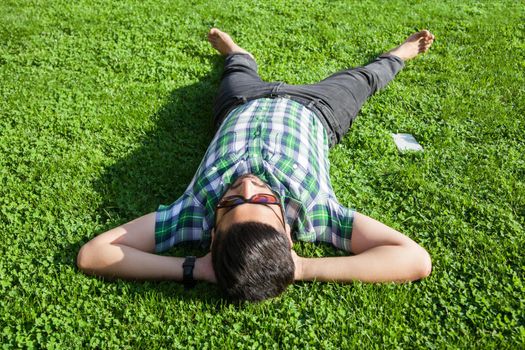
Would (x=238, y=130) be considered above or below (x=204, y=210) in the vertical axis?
above

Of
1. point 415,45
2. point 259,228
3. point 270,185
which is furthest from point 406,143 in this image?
point 259,228

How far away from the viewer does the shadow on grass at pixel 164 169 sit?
4156 mm

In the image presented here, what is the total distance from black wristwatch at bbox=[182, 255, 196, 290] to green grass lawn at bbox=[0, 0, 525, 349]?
91 millimetres

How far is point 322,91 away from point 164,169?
183 centimetres

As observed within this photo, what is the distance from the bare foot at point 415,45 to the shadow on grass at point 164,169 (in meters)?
2.53

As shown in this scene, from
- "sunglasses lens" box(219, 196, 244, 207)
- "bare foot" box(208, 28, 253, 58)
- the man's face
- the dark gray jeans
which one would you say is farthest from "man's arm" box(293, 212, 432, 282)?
"bare foot" box(208, 28, 253, 58)

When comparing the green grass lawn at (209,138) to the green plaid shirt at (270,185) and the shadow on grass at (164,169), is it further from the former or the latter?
the green plaid shirt at (270,185)

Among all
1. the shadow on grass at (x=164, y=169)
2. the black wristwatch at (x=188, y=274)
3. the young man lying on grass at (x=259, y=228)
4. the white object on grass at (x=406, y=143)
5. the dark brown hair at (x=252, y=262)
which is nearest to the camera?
the dark brown hair at (x=252, y=262)

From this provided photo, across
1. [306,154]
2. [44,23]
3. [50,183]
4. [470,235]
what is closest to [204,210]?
[306,154]

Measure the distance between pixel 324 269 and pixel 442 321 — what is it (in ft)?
3.00

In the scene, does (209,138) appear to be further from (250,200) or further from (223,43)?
(250,200)

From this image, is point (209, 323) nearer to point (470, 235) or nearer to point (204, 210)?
point (204, 210)

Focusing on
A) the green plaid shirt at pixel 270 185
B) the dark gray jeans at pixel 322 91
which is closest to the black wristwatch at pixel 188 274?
the green plaid shirt at pixel 270 185

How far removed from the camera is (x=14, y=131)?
5277mm
